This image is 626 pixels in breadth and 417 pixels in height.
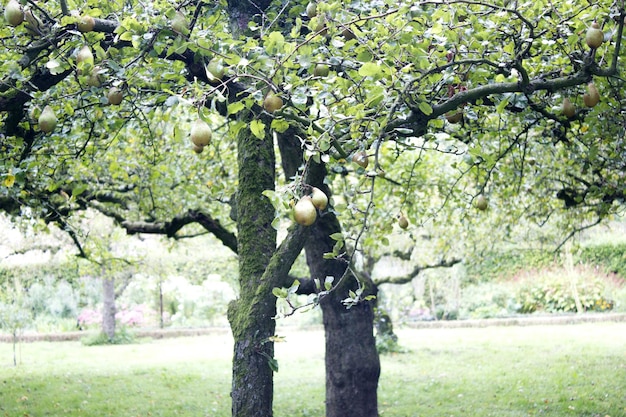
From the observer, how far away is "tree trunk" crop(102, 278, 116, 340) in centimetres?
2130

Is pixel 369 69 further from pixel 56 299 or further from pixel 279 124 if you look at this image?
pixel 56 299

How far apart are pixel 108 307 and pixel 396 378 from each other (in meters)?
12.5

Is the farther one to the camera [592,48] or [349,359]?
[349,359]

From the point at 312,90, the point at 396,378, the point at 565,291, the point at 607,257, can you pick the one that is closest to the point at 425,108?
the point at 312,90

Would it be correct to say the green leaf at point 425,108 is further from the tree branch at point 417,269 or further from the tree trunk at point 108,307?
the tree trunk at point 108,307

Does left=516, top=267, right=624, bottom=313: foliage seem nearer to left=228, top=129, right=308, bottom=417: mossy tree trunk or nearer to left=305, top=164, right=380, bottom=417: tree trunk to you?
left=305, top=164, right=380, bottom=417: tree trunk

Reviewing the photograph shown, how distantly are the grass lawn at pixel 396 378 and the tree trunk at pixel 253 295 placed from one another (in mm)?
5319

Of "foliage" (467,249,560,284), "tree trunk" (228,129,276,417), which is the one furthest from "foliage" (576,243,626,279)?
"tree trunk" (228,129,276,417)

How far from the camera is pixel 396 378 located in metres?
12.4

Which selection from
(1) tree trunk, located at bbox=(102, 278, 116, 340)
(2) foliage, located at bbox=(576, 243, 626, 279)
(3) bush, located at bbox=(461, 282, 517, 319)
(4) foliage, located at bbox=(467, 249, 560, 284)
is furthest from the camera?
(4) foliage, located at bbox=(467, 249, 560, 284)

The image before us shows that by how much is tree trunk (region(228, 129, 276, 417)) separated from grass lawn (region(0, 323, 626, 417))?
5.32 metres

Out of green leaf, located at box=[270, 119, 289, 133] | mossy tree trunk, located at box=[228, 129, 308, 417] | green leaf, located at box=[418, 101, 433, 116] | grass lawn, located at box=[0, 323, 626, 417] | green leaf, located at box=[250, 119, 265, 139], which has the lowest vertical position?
grass lawn, located at box=[0, 323, 626, 417]

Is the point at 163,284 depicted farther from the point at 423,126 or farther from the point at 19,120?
the point at 423,126

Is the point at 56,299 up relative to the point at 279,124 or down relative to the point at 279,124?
down
